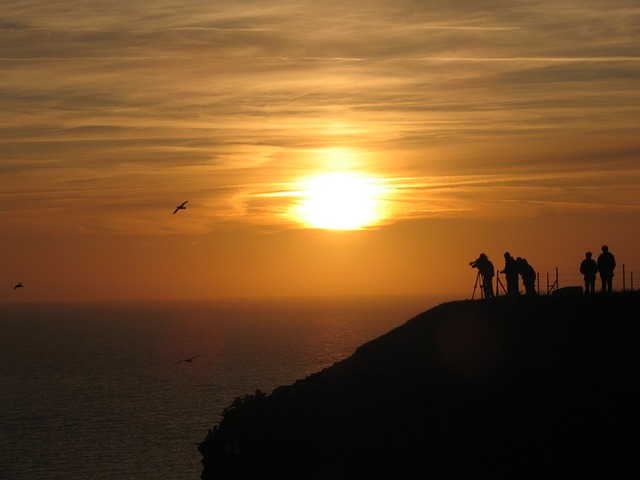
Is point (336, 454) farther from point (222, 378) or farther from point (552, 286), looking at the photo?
point (222, 378)

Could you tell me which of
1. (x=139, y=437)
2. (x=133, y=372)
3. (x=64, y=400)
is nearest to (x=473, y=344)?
(x=139, y=437)

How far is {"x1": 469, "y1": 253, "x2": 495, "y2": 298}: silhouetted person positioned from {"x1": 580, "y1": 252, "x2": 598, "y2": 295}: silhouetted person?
6.11m

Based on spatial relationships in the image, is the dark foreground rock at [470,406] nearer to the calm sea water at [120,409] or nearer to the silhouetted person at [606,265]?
the silhouetted person at [606,265]

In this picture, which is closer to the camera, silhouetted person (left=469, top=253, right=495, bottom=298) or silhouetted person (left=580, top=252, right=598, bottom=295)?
silhouetted person (left=580, top=252, right=598, bottom=295)

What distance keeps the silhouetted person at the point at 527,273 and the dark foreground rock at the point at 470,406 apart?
1.69 meters

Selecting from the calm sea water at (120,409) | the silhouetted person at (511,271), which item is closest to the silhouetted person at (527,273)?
the silhouetted person at (511,271)

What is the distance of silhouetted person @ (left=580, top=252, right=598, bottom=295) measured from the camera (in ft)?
166

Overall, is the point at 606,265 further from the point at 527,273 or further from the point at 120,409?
the point at 120,409

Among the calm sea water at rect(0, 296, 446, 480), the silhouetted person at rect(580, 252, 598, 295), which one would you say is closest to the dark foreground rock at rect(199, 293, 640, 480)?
the silhouetted person at rect(580, 252, 598, 295)

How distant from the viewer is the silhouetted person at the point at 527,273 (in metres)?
53.7

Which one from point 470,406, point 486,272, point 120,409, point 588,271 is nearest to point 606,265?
point 588,271

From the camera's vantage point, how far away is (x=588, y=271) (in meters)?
50.8

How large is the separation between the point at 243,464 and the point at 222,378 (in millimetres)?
112275

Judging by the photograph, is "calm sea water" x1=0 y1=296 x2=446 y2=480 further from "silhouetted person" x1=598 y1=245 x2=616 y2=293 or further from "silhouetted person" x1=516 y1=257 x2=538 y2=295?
"silhouetted person" x1=598 y1=245 x2=616 y2=293
